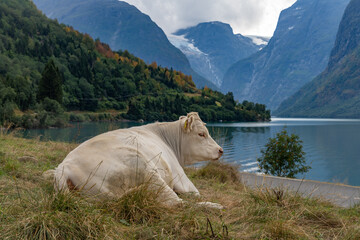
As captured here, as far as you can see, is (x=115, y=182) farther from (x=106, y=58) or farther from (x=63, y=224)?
(x=106, y=58)

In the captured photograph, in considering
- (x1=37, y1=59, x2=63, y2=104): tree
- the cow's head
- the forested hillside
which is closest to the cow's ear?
the cow's head

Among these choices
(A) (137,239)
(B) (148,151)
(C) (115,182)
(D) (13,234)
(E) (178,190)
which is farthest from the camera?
(E) (178,190)

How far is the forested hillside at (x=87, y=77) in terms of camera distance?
111562 mm

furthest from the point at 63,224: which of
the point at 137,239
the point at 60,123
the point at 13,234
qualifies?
the point at 60,123

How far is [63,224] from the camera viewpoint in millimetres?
2461

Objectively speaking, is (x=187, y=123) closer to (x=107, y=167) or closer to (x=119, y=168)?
(x=119, y=168)

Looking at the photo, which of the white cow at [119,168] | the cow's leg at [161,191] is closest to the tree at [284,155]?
the white cow at [119,168]

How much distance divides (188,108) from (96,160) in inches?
5256

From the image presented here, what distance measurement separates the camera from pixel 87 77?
142m

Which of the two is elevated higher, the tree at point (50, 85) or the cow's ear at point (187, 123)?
the tree at point (50, 85)

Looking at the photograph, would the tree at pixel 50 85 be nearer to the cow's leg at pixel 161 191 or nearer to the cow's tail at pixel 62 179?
the cow's tail at pixel 62 179

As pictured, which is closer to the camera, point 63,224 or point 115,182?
point 63,224

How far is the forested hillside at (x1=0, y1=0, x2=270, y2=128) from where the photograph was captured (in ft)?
366

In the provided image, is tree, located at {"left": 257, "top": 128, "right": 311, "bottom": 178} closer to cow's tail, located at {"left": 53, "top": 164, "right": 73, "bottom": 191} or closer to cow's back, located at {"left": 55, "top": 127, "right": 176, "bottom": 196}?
cow's back, located at {"left": 55, "top": 127, "right": 176, "bottom": 196}
